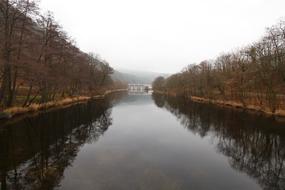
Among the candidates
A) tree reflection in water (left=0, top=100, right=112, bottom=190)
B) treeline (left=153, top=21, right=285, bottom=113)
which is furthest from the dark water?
treeline (left=153, top=21, right=285, bottom=113)

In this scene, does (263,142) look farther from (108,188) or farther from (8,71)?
(8,71)

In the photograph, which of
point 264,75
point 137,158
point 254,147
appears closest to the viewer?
point 137,158

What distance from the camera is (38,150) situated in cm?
1166

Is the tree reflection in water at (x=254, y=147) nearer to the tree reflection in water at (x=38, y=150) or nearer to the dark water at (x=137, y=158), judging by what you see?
the dark water at (x=137, y=158)

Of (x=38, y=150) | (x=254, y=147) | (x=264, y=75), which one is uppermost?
(x=264, y=75)

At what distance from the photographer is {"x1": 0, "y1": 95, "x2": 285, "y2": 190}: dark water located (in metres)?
8.22

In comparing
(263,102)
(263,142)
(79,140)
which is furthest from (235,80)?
(79,140)

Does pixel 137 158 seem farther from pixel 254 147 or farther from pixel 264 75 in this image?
pixel 264 75

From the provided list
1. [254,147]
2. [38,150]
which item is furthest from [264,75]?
→ [38,150]

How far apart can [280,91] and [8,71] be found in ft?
111

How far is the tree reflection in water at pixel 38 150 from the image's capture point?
315 inches

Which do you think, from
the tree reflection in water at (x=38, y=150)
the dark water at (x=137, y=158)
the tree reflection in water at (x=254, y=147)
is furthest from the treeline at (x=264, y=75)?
the tree reflection in water at (x=38, y=150)

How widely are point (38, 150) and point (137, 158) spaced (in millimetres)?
5815

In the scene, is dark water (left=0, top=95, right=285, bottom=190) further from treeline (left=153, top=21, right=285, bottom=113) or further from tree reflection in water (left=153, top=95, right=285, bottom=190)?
treeline (left=153, top=21, right=285, bottom=113)
